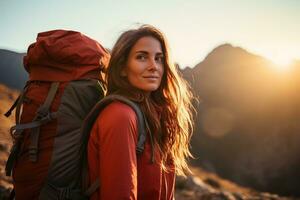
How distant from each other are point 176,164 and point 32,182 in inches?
43.3

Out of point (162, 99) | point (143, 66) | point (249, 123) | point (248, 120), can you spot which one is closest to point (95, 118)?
point (143, 66)

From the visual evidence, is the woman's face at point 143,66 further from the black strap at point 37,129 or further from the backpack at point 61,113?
the black strap at point 37,129

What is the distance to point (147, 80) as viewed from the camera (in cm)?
218

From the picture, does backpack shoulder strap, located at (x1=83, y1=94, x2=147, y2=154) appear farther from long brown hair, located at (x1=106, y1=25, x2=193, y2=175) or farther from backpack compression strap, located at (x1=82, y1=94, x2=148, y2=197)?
long brown hair, located at (x1=106, y1=25, x2=193, y2=175)

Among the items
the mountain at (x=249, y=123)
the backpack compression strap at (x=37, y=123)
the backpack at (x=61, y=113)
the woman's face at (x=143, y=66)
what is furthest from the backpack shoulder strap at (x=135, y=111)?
the mountain at (x=249, y=123)

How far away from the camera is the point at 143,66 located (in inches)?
85.5

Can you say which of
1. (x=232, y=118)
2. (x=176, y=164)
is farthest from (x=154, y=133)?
(x=232, y=118)

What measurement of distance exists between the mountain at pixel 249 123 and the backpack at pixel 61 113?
39828mm

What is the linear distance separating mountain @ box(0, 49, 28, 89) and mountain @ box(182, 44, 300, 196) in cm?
2810

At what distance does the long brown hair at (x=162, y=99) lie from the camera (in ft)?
6.86

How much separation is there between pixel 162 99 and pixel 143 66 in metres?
0.45

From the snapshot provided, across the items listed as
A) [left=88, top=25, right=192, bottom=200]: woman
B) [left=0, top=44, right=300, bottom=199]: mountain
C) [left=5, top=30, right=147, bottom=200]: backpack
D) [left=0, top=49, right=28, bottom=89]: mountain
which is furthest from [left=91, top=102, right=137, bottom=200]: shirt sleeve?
[left=0, top=49, right=28, bottom=89]: mountain

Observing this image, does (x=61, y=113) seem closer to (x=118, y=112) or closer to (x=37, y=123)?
(x=37, y=123)

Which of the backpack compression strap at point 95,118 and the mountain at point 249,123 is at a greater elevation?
the backpack compression strap at point 95,118
